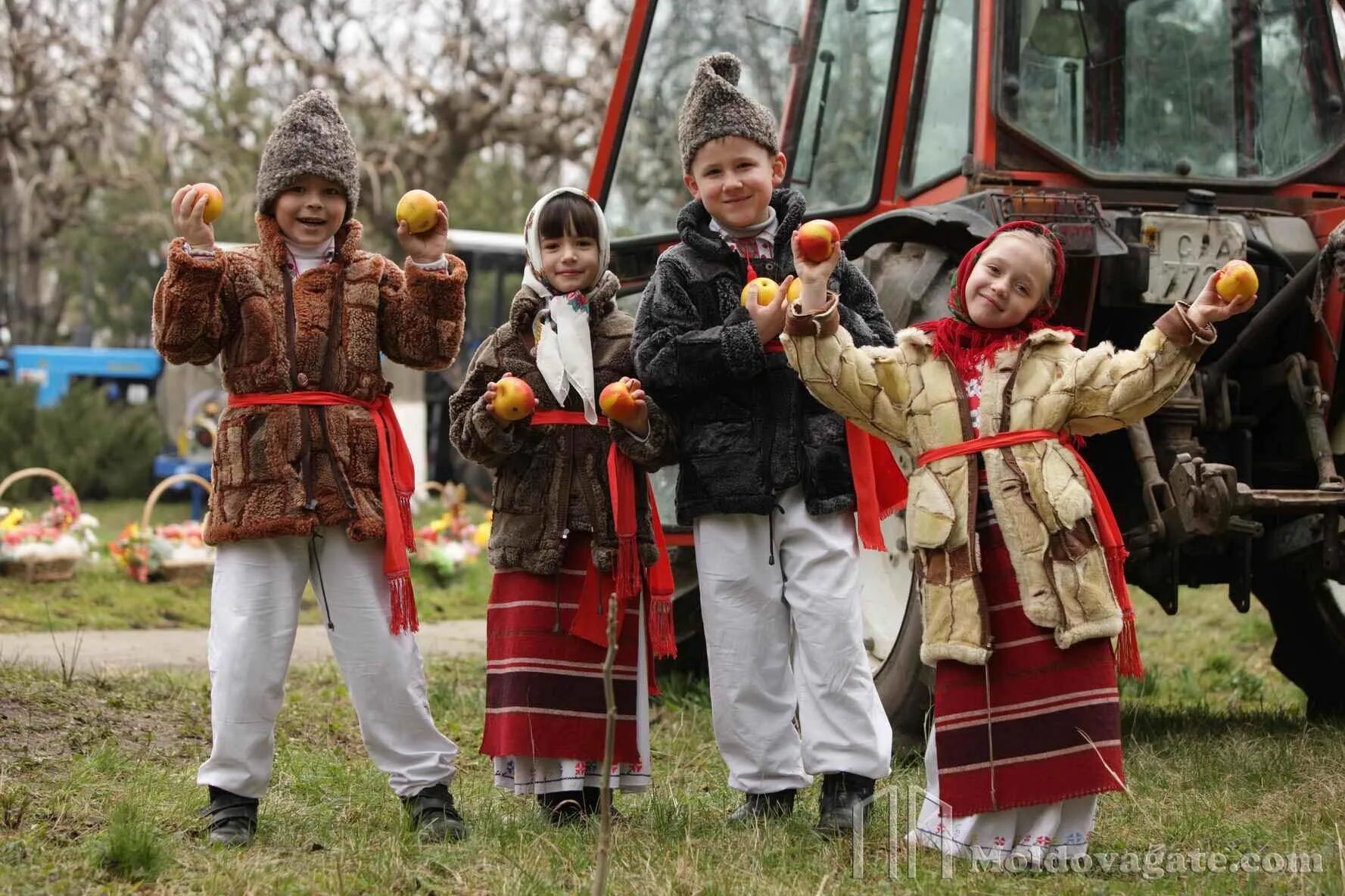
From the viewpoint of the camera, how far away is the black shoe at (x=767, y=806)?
343cm

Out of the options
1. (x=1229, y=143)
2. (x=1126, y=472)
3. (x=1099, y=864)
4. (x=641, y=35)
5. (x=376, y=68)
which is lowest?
(x=1099, y=864)

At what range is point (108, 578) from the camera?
8.33 meters

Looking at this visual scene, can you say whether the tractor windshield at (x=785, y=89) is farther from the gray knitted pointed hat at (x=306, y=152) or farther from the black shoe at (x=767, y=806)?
the black shoe at (x=767, y=806)

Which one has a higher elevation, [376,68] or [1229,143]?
[376,68]

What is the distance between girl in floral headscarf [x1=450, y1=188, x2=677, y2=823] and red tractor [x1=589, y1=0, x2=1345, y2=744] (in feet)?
3.46

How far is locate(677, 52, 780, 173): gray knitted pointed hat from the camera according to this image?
3.44 m

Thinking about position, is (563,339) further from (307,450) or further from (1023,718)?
(1023,718)

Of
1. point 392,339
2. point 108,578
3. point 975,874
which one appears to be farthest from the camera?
point 108,578

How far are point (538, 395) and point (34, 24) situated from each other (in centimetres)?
1509

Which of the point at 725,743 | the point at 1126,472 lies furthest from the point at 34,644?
the point at 1126,472

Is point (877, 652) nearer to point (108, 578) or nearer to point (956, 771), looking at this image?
point (956, 771)

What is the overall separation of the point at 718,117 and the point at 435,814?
1.59 m

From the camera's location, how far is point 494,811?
3.53 m

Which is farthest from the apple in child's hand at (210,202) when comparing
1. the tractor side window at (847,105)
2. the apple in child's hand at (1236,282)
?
the tractor side window at (847,105)
